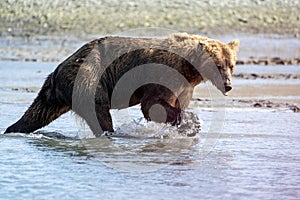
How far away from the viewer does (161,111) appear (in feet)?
30.1

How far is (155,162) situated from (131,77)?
182cm

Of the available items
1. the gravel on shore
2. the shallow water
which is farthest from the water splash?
the gravel on shore

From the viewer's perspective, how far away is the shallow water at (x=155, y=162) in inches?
259

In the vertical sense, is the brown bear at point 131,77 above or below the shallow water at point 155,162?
above

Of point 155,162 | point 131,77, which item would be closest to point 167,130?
point 131,77

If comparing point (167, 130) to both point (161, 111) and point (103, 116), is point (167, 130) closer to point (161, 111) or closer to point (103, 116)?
point (161, 111)

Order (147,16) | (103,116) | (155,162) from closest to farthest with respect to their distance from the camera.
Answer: (155,162)
(103,116)
(147,16)

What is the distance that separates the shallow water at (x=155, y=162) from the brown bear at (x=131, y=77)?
0.23 meters

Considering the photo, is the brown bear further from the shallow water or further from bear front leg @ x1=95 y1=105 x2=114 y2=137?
the shallow water

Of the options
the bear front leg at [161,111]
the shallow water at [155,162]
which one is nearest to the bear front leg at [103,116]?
the shallow water at [155,162]

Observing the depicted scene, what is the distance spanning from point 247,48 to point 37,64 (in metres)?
4.91

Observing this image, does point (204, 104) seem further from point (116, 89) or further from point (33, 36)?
point (33, 36)

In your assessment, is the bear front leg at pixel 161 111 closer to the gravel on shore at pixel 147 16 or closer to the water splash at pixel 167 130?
the water splash at pixel 167 130

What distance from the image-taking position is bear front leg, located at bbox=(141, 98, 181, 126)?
9.15m
